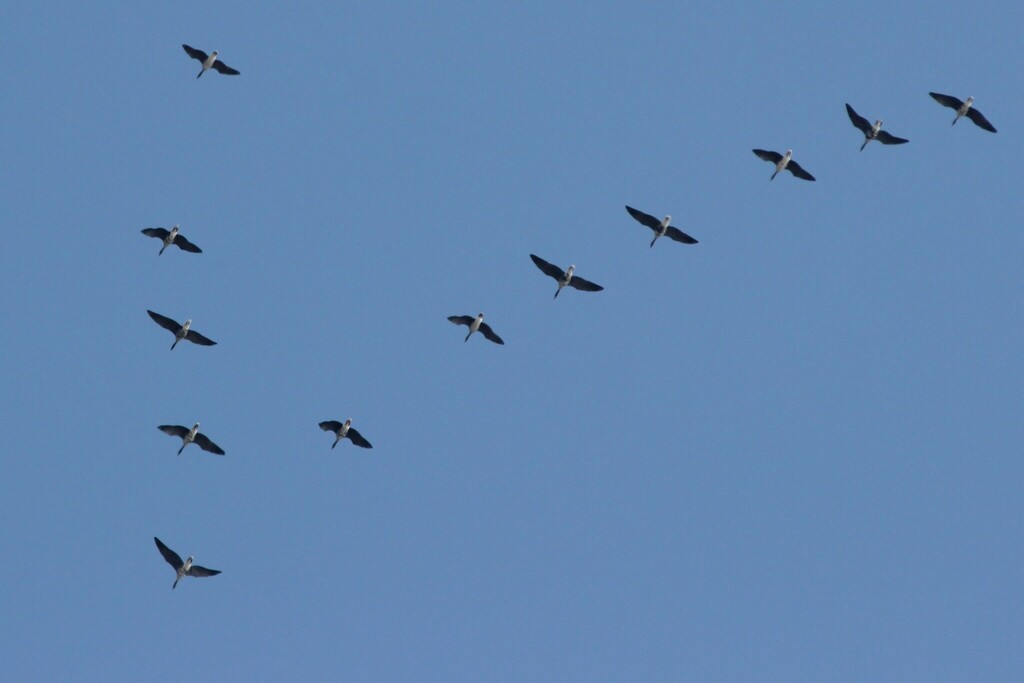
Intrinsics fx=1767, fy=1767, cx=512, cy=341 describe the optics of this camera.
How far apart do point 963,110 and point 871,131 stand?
15.5 feet

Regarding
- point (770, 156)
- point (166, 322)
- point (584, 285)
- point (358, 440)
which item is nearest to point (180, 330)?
point (166, 322)

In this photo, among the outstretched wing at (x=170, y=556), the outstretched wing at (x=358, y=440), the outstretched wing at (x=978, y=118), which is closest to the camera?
the outstretched wing at (x=170, y=556)

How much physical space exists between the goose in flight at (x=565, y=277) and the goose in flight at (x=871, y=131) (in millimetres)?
13548

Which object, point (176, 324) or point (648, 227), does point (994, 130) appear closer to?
point (648, 227)

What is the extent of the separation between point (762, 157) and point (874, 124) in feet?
16.9

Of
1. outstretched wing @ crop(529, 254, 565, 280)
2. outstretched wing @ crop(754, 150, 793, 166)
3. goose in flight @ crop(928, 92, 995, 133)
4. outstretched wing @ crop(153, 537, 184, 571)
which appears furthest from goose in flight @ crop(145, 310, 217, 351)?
goose in flight @ crop(928, 92, 995, 133)

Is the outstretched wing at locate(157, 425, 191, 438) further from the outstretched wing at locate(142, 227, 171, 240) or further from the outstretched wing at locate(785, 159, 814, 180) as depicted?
the outstretched wing at locate(785, 159, 814, 180)

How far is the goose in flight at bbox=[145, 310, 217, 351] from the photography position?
81062 mm

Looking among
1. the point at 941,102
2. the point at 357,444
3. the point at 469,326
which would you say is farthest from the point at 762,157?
the point at 357,444

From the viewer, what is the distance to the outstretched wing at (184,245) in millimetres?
80812

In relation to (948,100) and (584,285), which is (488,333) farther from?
(948,100)

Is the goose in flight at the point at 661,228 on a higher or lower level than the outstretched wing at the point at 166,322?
Result: higher

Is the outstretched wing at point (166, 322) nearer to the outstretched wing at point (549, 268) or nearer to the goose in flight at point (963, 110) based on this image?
the outstretched wing at point (549, 268)

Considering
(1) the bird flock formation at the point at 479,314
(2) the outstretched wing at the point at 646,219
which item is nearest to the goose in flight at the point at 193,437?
(1) the bird flock formation at the point at 479,314
